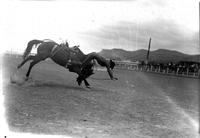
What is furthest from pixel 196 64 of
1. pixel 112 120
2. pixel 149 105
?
pixel 112 120

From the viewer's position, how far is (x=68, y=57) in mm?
12000

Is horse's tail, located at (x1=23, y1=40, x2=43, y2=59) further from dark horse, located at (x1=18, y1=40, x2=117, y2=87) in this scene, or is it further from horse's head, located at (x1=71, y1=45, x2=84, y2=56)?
horse's head, located at (x1=71, y1=45, x2=84, y2=56)

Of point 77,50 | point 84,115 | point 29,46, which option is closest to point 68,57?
point 77,50

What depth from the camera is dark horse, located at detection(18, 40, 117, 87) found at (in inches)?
453

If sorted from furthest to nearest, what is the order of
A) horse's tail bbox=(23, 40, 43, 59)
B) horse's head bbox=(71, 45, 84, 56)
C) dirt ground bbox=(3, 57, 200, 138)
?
1. horse's head bbox=(71, 45, 84, 56)
2. horse's tail bbox=(23, 40, 43, 59)
3. dirt ground bbox=(3, 57, 200, 138)

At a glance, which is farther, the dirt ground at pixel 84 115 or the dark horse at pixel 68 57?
the dark horse at pixel 68 57

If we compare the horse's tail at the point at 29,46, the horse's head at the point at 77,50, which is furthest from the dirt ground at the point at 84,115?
the horse's head at the point at 77,50

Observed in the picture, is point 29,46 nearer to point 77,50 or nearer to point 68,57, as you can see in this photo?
point 68,57

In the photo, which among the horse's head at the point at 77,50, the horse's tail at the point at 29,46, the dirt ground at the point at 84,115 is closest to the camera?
the dirt ground at the point at 84,115

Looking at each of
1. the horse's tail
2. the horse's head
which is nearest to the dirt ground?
the horse's tail

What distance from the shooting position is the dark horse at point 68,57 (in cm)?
1150

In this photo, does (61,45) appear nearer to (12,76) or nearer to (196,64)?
(12,76)

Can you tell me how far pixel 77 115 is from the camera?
337 inches

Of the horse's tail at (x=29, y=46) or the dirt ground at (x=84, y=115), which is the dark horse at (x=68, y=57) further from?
the dirt ground at (x=84, y=115)
